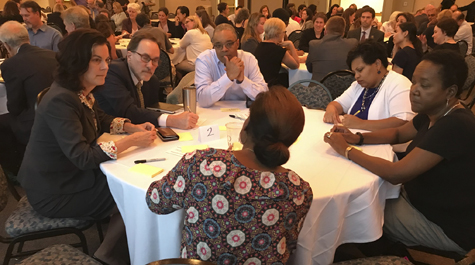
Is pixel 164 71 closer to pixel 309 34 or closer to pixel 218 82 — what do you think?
pixel 218 82

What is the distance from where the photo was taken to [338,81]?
134 inches

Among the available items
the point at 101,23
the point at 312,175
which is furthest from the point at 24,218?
the point at 101,23

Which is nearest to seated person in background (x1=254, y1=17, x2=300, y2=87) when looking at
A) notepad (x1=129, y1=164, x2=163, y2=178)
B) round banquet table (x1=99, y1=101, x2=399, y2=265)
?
round banquet table (x1=99, y1=101, x2=399, y2=265)

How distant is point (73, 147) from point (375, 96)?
1971mm

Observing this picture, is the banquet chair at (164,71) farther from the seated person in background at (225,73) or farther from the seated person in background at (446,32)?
the seated person in background at (446,32)

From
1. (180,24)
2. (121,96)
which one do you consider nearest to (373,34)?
(180,24)

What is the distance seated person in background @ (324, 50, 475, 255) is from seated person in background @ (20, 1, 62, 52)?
4650 mm

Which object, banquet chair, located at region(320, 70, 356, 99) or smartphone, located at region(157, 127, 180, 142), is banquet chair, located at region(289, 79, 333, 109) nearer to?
banquet chair, located at region(320, 70, 356, 99)

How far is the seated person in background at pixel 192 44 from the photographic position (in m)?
5.67

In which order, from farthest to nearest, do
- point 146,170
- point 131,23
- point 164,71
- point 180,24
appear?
point 180,24 < point 131,23 < point 164,71 < point 146,170

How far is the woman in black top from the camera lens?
3951 millimetres

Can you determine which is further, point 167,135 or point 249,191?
point 167,135

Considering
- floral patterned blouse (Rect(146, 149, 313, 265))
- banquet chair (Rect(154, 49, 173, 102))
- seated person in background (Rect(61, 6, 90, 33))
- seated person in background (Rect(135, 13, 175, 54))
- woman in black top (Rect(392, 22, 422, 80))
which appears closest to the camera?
floral patterned blouse (Rect(146, 149, 313, 265))

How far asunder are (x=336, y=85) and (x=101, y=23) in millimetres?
2933
